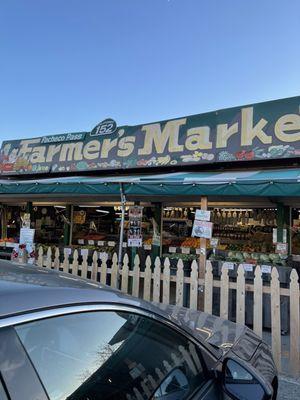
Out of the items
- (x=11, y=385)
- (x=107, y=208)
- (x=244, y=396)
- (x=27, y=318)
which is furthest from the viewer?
(x=107, y=208)

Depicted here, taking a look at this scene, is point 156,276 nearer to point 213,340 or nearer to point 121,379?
point 213,340

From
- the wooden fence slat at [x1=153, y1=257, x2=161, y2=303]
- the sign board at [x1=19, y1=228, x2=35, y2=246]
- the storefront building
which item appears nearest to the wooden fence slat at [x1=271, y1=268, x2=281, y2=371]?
the storefront building

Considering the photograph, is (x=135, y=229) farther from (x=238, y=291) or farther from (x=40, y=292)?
(x=40, y=292)

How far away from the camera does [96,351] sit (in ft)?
5.21

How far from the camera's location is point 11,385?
1.14 metres

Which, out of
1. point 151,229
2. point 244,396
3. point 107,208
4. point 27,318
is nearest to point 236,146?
point 151,229

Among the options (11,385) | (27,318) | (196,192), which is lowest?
(11,385)

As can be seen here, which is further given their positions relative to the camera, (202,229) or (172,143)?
(172,143)

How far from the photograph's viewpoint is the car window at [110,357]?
1.37m

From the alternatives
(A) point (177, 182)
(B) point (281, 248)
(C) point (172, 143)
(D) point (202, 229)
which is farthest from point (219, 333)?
(C) point (172, 143)

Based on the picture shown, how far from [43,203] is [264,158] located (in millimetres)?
7282

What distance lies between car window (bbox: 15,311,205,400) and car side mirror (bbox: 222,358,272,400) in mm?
131

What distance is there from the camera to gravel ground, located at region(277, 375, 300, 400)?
3.91 m

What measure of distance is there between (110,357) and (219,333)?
1314mm
